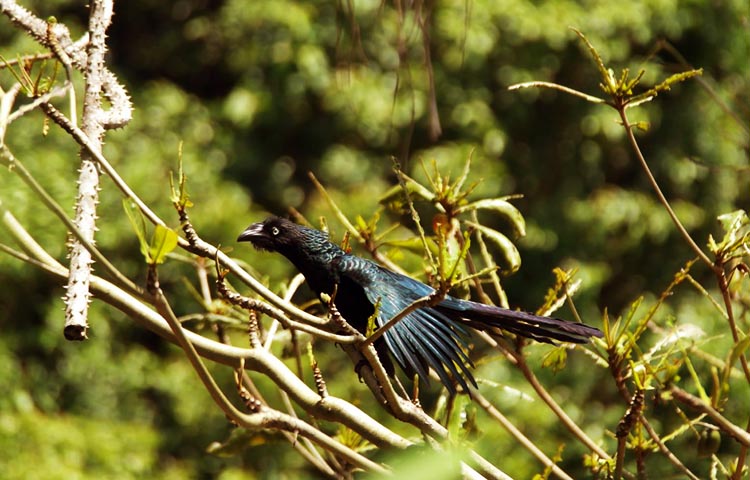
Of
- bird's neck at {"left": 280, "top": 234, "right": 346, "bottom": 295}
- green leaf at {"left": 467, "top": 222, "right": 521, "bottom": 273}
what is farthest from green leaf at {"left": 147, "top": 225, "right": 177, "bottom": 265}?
bird's neck at {"left": 280, "top": 234, "right": 346, "bottom": 295}

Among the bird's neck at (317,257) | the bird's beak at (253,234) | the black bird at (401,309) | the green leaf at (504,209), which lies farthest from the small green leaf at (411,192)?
the bird's beak at (253,234)

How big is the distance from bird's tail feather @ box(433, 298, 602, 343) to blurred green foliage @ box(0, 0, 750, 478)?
3376 millimetres

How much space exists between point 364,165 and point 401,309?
4.55 meters

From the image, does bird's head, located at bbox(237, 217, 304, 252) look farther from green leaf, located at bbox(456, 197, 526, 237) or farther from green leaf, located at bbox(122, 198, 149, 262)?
green leaf, located at bbox(122, 198, 149, 262)

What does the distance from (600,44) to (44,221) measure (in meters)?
3.42

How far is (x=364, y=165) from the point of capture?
22.6 feet

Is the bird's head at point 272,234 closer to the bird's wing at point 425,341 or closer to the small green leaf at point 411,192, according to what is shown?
the bird's wing at point 425,341

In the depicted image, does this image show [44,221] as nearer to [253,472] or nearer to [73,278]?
[253,472]

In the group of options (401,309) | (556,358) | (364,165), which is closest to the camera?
(556,358)

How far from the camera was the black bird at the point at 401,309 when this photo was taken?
2.00 m

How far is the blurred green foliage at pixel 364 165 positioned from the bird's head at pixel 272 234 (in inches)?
113

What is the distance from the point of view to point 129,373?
6293 mm

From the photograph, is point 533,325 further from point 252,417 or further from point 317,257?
point 317,257

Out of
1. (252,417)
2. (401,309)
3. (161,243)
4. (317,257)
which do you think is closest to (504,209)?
(401,309)
